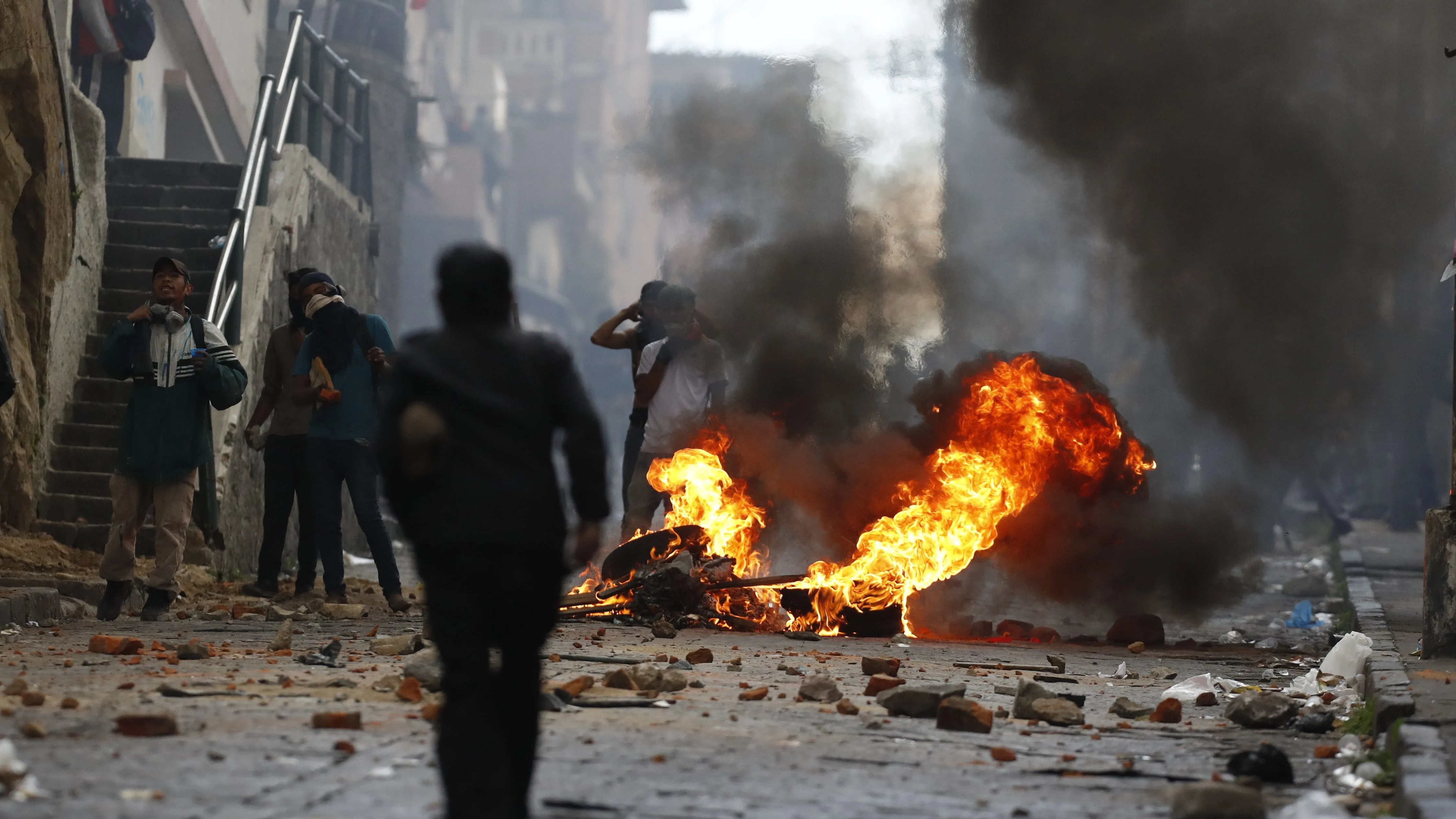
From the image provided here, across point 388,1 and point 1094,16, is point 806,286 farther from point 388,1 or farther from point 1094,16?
point 388,1

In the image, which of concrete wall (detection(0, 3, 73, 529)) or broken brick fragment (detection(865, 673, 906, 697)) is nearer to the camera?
broken brick fragment (detection(865, 673, 906, 697))

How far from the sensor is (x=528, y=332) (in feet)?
12.0

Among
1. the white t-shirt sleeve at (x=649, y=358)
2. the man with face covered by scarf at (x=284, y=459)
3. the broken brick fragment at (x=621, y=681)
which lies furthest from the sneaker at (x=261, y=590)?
the broken brick fragment at (x=621, y=681)

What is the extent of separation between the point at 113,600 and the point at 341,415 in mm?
1516

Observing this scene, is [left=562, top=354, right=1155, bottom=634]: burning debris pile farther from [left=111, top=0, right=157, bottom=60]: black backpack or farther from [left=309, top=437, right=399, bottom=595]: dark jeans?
[left=111, top=0, right=157, bottom=60]: black backpack

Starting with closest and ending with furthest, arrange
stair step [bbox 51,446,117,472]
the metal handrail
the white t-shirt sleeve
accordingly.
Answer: the white t-shirt sleeve → stair step [bbox 51,446,117,472] → the metal handrail

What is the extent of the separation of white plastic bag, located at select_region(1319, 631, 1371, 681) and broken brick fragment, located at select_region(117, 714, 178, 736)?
4.87 meters

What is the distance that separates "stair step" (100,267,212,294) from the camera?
39.9 ft

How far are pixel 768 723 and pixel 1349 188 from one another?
8.18m

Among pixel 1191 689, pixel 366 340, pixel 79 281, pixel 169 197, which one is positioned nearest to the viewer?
pixel 1191 689

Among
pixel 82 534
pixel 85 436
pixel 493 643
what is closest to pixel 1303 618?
pixel 82 534

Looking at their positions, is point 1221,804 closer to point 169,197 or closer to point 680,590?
point 680,590

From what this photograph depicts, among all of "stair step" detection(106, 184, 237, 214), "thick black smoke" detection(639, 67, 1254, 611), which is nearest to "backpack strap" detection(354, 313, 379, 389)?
"thick black smoke" detection(639, 67, 1254, 611)

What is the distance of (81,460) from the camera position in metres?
Result: 10.8
